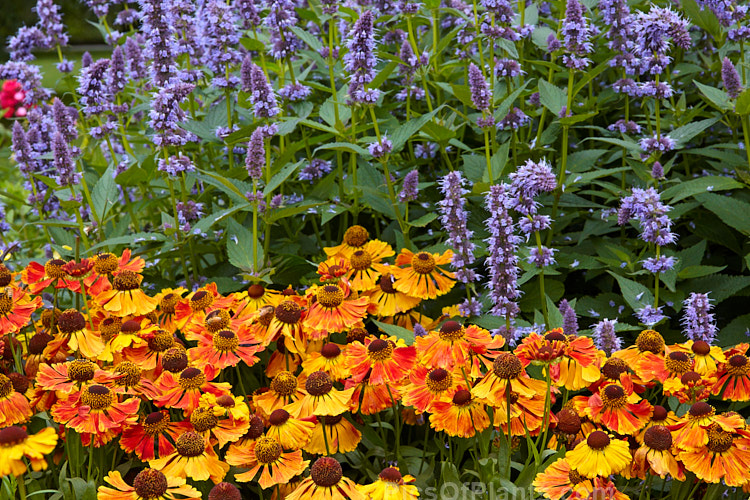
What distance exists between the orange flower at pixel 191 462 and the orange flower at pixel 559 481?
809mm

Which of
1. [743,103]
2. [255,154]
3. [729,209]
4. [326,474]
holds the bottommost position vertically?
[326,474]

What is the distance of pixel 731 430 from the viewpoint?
1.79 meters

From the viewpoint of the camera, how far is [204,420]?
79.9 inches

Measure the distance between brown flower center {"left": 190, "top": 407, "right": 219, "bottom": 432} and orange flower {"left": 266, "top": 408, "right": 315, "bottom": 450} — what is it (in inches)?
6.0

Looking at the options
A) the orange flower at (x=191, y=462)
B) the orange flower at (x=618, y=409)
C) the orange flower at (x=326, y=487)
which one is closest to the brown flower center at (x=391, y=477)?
the orange flower at (x=326, y=487)

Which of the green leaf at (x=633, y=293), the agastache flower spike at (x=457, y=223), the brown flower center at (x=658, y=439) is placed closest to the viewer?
the brown flower center at (x=658, y=439)

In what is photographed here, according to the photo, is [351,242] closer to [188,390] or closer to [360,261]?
[360,261]

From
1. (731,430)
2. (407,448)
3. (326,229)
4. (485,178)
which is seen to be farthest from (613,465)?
(326,229)

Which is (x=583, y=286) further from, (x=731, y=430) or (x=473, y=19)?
(x=731, y=430)

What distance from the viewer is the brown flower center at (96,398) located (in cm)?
197

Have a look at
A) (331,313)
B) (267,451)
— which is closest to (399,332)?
(331,313)

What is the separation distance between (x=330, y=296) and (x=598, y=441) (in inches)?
36.9

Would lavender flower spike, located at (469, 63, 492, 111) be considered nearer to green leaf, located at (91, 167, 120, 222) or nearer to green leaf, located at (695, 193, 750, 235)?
green leaf, located at (695, 193, 750, 235)

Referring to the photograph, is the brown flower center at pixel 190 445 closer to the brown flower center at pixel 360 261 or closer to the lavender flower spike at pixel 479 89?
the brown flower center at pixel 360 261
